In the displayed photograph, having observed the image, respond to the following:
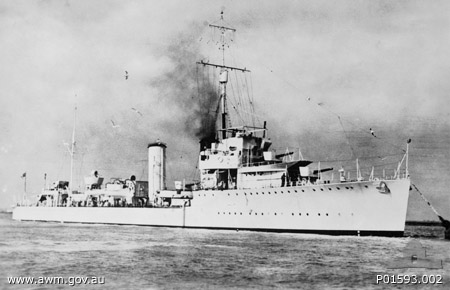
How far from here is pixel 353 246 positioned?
24.8 metres

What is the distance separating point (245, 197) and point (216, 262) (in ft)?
51.6

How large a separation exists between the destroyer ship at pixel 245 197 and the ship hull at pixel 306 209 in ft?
0.18

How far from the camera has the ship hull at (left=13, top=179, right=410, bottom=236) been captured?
29.1 metres

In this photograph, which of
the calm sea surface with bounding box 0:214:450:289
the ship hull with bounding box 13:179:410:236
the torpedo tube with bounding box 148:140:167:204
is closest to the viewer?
the calm sea surface with bounding box 0:214:450:289

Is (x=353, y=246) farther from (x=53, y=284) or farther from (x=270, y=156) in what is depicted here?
(x=53, y=284)

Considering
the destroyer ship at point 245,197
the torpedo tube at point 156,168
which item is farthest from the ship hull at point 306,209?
the torpedo tube at point 156,168

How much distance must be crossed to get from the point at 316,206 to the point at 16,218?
153 ft

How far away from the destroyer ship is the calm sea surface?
2.39m

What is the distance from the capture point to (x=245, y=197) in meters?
35.0

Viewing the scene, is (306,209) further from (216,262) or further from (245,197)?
(216,262)

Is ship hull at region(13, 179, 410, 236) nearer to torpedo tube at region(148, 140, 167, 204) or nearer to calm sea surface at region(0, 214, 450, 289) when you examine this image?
calm sea surface at region(0, 214, 450, 289)

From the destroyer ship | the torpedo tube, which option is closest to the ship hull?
the destroyer ship

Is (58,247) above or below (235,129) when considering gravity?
below

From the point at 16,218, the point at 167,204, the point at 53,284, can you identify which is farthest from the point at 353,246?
the point at 16,218
